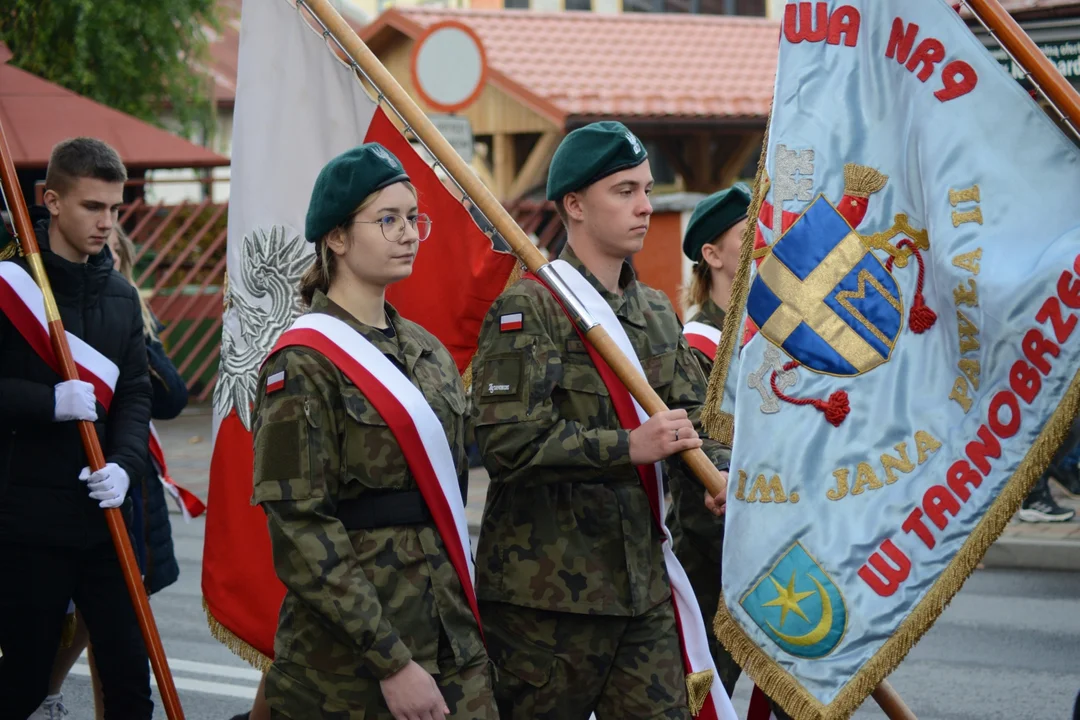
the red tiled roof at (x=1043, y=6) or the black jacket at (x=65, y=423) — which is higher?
the red tiled roof at (x=1043, y=6)

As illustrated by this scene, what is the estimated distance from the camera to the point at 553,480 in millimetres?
3781

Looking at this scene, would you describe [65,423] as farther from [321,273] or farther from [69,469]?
[321,273]

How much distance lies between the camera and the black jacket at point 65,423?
4.39 m

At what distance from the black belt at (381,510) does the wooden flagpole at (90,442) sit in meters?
1.30

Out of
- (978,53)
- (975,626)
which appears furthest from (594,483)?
(975,626)

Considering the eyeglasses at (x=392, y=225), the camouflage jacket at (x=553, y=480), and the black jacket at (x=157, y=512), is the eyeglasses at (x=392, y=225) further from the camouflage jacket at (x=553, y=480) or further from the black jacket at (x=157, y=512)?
the black jacket at (x=157, y=512)

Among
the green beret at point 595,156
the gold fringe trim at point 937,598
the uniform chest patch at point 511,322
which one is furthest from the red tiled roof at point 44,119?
the gold fringe trim at point 937,598

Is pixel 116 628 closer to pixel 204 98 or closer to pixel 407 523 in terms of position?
pixel 407 523

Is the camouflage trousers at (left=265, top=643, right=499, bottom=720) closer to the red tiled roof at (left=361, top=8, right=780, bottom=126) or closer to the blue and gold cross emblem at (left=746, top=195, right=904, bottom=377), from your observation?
the blue and gold cross emblem at (left=746, top=195, right=904, bottom=377)

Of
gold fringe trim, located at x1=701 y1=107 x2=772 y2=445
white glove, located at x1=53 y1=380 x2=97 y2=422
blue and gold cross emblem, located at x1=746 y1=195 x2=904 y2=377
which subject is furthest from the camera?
white glove, located at x1=53 y1=380 x2=97 y2=422

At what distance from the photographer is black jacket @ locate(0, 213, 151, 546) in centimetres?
439

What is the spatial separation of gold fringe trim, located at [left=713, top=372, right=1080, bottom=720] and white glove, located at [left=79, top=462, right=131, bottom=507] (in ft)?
6.53

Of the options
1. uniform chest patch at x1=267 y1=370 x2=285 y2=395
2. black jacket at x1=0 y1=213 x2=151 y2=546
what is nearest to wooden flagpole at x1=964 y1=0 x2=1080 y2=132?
uniform chest patch at x1=267 y1=370 x2=285 y2=395

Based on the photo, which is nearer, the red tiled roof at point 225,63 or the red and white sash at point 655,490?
the red and white sash at point 655,490
